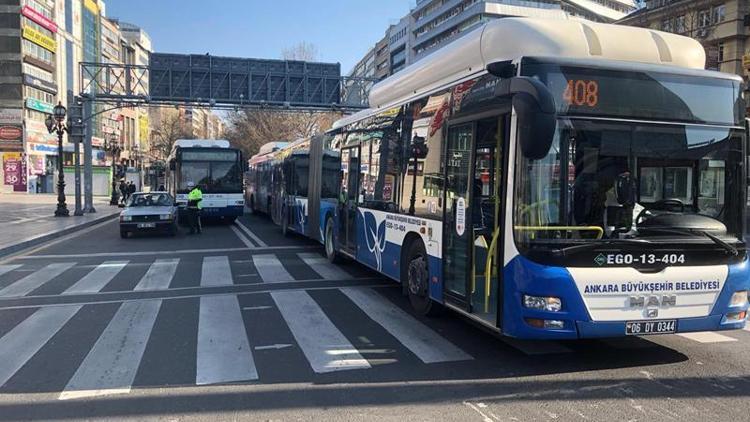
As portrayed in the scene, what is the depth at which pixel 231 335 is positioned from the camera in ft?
22.4

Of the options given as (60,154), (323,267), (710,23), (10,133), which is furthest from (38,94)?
(710,23)

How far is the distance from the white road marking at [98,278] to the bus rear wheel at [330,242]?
4.38m

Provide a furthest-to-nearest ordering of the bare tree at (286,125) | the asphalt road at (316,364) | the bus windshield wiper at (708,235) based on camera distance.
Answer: the bare tree at (286,125)
the bus windshield wiper at (708,235)
the asphalt road at (316,364)

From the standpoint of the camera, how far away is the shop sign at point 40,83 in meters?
58.5

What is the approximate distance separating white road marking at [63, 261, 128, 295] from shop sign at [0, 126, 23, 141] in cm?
5394

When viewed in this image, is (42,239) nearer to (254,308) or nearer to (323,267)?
(323,267)

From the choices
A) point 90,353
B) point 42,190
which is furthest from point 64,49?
point 90,353

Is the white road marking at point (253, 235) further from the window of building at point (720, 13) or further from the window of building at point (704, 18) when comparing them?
the window of building at point (720, 13)

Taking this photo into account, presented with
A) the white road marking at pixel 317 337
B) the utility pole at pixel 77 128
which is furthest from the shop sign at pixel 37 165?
the white road marking at pixel 317 337

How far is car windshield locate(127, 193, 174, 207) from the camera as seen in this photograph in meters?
19.3

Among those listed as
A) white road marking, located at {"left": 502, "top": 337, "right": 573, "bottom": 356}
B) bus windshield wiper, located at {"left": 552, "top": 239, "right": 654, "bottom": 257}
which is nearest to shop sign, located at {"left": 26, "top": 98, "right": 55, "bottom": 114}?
white road marking, located at {"left": 502, "top": 337, "right": 573, "bottom": 356}

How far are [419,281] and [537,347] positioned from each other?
184 cm

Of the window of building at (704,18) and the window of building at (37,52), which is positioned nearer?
the window of building at (704,18)

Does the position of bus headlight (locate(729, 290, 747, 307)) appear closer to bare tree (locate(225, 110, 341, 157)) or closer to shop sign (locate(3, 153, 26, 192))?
bare tree (locate(225, 110, 341, 157))
